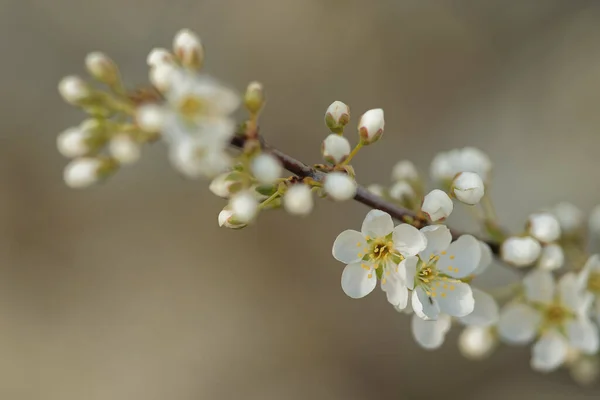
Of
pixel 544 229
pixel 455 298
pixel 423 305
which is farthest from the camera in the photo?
pixel 544 229

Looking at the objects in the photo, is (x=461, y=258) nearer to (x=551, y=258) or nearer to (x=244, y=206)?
(x=551, y=258)

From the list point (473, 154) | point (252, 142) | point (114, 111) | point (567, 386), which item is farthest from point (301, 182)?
point (567, 386)

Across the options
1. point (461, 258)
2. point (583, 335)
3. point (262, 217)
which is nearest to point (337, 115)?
point (461, 258)

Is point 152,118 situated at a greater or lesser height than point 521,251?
lesser

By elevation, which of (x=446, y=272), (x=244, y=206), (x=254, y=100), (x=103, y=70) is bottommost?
(x=244, y=206)

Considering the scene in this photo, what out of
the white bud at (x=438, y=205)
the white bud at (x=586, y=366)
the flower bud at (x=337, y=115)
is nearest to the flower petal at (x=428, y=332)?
the white bud at (x=438, y=205)

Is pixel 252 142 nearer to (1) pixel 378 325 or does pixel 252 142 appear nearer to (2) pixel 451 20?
(1) pixel 378 325
